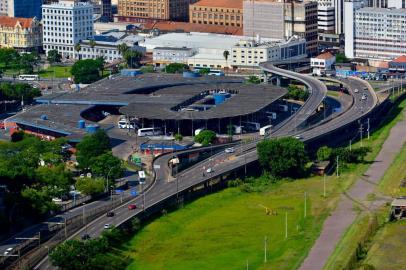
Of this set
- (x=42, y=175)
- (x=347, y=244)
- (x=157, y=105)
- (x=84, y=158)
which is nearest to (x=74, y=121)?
(x=157, y=105)

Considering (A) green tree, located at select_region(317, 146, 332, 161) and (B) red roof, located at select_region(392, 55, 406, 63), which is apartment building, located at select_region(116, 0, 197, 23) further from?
(A) green tree, located at select_region(317, 146, 332, 161)

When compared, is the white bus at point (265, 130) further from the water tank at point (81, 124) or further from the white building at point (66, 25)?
the white building at point (66, 25)

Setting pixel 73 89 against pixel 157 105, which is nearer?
pixel 157 105

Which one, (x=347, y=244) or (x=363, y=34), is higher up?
(x=363, y=34)

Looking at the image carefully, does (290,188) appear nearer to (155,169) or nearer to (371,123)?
(155,169)

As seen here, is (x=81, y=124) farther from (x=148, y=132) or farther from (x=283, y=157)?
(x=283, y=157)

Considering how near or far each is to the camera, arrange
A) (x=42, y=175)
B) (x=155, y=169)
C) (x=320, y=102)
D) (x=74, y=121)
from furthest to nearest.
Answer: (x=320, y=102) → (x=74, y=121) → (x=155, y=169) → (x=42, y=175)

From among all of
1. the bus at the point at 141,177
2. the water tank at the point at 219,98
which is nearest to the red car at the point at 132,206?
the bus at the point at 141,177
